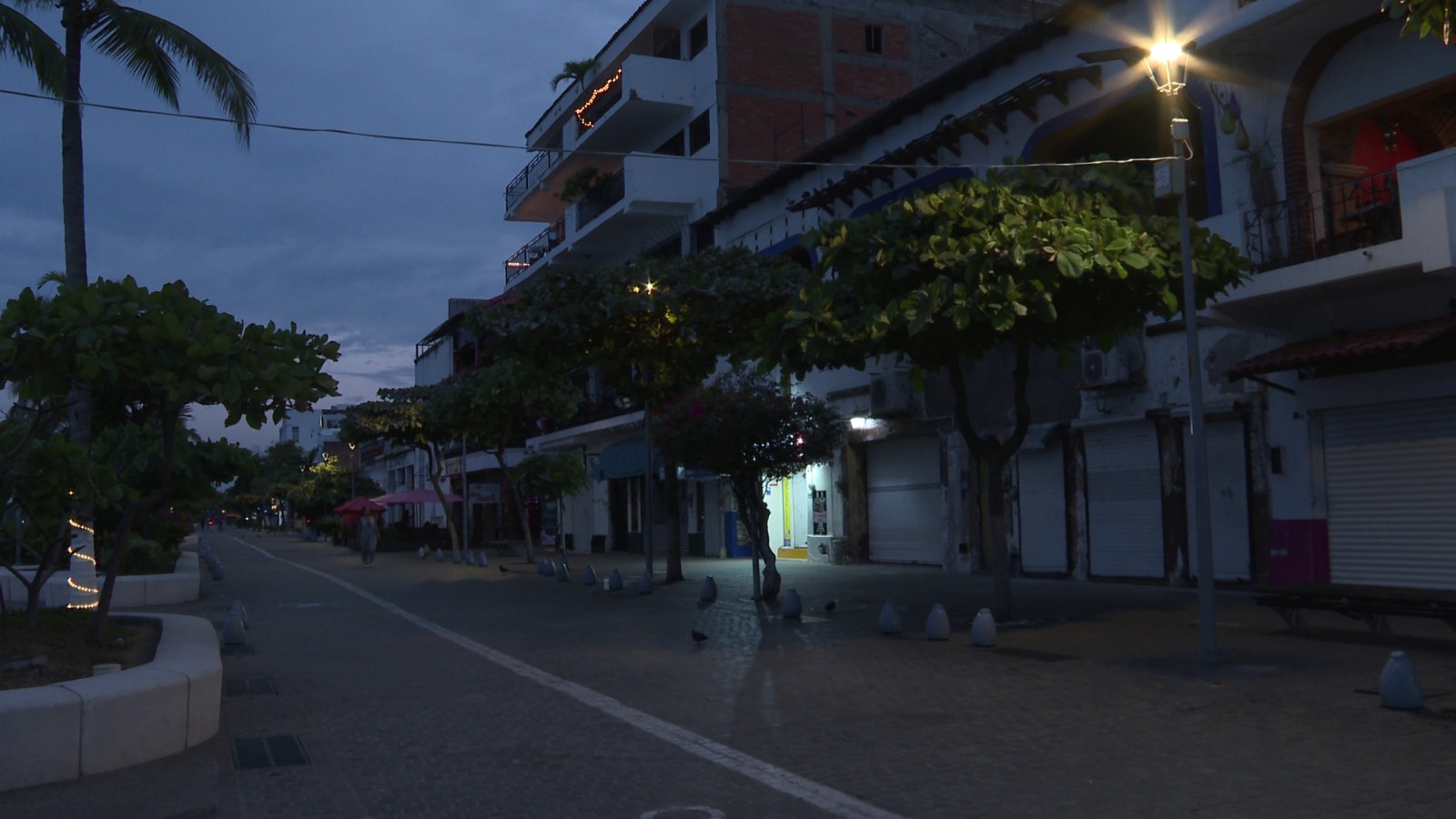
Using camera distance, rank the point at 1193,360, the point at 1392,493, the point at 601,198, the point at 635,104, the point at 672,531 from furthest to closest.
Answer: the point at 601,198
the point at 635,104
the point at 672,531
the point at 1392,493
the point at 1193,360

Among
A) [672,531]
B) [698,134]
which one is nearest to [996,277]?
[672,531]

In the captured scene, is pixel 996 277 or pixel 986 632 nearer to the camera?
pixel 996 277

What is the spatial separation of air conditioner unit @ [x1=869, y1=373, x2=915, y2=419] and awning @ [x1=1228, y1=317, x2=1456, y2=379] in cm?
1028

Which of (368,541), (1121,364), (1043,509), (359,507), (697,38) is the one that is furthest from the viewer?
(359,507)

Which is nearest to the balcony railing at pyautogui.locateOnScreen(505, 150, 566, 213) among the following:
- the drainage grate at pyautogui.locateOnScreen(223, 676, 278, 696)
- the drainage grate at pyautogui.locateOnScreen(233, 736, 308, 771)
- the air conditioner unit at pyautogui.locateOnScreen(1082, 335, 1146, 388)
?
the air conditioner unit at pyautogui.locateOnScreen(1082, 335, 1146, 388)

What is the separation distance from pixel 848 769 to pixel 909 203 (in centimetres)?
749

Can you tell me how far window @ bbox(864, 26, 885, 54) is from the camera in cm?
3860

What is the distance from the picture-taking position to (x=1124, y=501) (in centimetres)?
2097

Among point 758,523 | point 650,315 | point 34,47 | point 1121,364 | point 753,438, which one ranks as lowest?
point 758,523

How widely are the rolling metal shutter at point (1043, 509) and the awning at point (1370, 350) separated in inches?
248

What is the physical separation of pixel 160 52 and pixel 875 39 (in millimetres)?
24772

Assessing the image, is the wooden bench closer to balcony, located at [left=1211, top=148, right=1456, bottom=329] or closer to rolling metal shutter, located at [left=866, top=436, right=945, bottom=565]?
balcony, located at [left=1211, top=148, right=1456, bottom=329]

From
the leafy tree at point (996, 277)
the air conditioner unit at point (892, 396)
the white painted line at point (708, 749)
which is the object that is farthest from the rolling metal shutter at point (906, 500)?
the white painted line at point (708, 749)

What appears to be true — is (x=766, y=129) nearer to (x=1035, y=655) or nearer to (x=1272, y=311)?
(x=1272, y=311)
